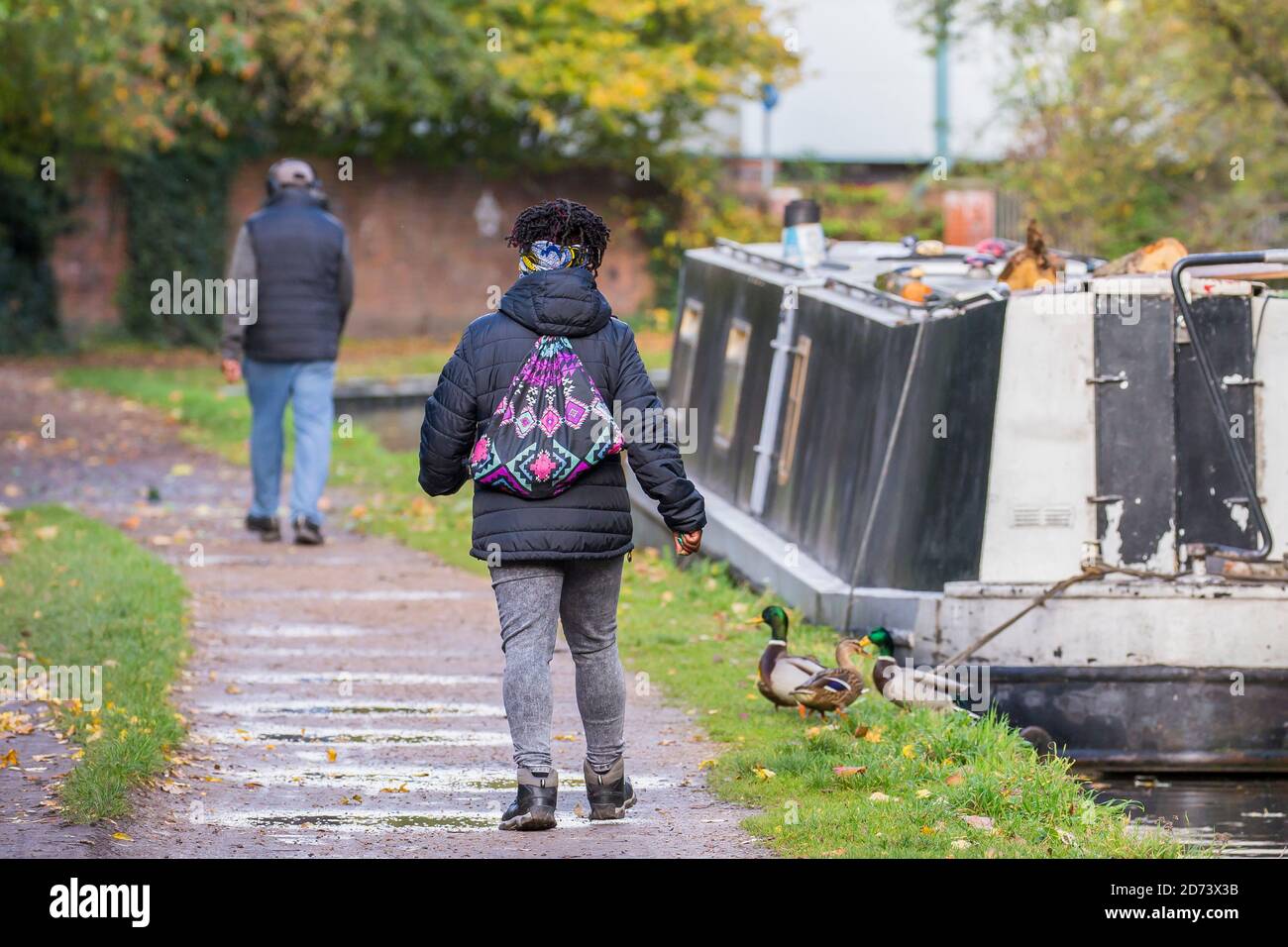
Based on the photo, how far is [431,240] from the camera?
1228 inches

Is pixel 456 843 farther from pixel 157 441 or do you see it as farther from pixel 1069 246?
pixel 1069 246

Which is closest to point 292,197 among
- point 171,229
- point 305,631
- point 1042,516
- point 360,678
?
point 305,631

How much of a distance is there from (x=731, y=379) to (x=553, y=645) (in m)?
6.01

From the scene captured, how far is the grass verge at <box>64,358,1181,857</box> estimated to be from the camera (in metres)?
5.88

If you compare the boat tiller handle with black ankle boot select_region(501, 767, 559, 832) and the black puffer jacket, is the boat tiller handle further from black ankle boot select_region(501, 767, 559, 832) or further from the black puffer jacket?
black ankle boot select_region(501, 767, 559, 832)

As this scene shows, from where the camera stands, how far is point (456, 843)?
5.95m

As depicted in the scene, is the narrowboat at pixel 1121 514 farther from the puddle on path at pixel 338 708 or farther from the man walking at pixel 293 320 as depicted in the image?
the man walking at pixel 293 320

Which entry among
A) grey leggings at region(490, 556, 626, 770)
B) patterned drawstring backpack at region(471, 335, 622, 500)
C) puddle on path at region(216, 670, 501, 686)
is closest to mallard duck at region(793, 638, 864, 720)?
grey leggings at region(490, 556, 626, 770)

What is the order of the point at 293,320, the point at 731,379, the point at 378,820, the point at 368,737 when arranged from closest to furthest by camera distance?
the point at 378,820
the point at 368,737
the point at 293,320
the point at 731,379

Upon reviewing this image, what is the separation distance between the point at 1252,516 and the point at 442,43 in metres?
21.1

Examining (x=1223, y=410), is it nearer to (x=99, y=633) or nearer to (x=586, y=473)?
(x=586, y=473)

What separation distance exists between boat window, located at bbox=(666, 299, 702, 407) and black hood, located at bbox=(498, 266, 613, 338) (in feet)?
22.5
